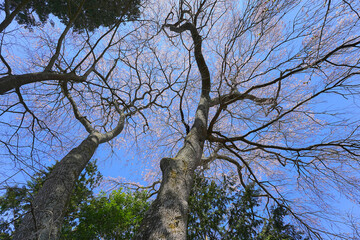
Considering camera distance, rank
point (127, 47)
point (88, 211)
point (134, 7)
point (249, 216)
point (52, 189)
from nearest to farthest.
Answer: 1. point (52, 189)
2. point (249, 216)
3. point (134, 7)
4. point (88, 211)
5. point (127, 47)

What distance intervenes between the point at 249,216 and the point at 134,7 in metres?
4.35

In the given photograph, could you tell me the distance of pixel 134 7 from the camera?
12.9 ft

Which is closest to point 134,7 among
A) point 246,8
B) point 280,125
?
point 246,8

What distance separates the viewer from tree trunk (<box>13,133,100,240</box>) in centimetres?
217

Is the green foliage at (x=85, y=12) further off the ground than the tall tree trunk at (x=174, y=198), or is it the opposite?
the green foliage at (x=85, y=12)

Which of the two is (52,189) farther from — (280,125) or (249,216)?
(280,125)

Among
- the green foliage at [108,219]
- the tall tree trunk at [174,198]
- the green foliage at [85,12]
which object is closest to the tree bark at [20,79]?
the green foliage at [85,12]

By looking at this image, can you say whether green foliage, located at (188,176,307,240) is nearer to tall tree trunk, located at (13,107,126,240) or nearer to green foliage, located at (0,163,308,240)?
green foliage, located at (0,163,308,240)

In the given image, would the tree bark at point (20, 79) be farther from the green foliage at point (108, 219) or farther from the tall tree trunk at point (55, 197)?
the green foliage at point (108, 219)

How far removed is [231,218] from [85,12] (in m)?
4.90

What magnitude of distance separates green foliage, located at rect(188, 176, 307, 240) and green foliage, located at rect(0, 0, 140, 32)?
11.2ft

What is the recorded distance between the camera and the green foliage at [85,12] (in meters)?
3.84

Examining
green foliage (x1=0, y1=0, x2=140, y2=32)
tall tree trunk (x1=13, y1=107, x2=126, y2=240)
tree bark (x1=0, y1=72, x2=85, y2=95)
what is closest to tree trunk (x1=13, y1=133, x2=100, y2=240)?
tall tree trunk (x1=13, y1=107, x2=126, y2=240)

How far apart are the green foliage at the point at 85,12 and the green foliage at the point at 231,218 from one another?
340cm
